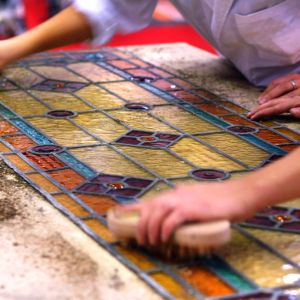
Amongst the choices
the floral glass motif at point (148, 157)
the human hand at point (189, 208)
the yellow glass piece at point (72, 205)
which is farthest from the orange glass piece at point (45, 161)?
the human hand at point (189, 208)

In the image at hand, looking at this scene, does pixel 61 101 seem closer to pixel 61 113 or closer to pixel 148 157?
pixel 61 113

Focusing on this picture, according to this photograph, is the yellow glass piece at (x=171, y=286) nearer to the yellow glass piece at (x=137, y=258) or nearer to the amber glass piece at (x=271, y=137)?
the yellow glass piece at (x=137, y=258)

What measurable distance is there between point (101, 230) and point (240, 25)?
0.74 m

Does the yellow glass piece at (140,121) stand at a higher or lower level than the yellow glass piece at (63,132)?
lower

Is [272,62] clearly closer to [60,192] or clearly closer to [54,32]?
[54,32]

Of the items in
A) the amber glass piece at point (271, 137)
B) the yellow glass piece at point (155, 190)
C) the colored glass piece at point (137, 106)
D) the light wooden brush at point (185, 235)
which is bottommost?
the amber glass piece at point (271, 137)

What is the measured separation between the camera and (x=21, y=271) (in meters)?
0.81

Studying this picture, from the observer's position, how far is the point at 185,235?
768 millimetres

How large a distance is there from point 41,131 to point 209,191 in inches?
21.6

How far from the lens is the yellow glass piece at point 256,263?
0.81 m

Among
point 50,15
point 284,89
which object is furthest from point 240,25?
point 50,15

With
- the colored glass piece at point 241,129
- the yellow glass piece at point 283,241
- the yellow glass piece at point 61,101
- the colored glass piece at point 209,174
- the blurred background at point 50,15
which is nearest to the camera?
the yellow glass piece at point 283,241

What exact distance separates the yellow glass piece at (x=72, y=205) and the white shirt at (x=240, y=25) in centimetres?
67

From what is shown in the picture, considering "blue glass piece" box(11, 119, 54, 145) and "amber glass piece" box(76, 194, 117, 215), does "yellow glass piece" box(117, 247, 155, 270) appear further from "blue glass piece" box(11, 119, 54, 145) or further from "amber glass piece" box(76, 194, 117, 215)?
"blue glass piece" box(11, 119, 54, 145)
